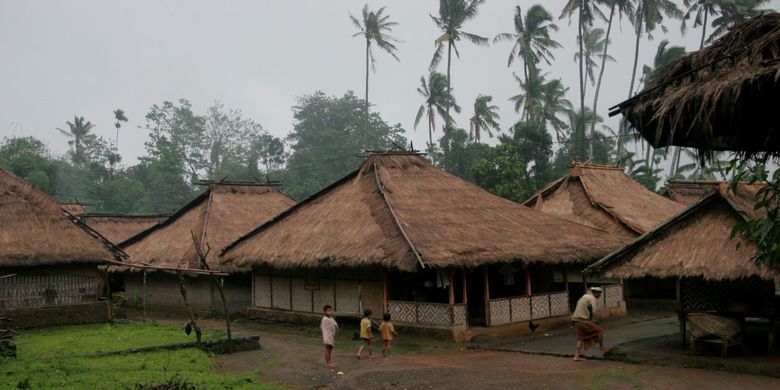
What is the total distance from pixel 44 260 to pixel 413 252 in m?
10.7

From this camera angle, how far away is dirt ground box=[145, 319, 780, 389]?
37.1 ft

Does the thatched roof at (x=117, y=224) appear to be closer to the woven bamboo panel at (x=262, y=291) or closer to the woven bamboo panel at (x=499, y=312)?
the woven bamboo panel at (x=262, y=291)

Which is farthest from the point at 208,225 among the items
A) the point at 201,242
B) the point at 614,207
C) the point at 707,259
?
the point at 707,259

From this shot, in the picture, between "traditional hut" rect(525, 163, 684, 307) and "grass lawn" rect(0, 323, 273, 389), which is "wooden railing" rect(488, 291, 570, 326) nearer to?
"traditional hut" rect(525, 163, 684, 307)

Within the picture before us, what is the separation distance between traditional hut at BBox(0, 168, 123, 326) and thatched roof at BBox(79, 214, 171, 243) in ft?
41.3

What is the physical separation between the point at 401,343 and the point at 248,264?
6.43m

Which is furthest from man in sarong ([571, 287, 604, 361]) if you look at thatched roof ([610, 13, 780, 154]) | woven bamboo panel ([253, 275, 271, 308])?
woven bamboo panel ([253, 275, 271, 308])

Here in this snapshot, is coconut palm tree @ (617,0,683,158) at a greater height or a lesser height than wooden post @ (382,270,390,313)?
greater

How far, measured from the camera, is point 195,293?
25188mm

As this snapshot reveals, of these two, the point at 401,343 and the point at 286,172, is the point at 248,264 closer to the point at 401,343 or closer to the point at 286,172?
the point at 401,343

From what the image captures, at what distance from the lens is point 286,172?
56.4 m

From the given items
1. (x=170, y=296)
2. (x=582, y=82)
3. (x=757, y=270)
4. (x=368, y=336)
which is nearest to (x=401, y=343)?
(x=368, y=336)

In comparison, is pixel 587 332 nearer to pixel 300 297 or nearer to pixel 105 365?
pixel 105 365

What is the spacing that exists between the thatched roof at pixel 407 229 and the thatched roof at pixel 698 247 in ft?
11.6
